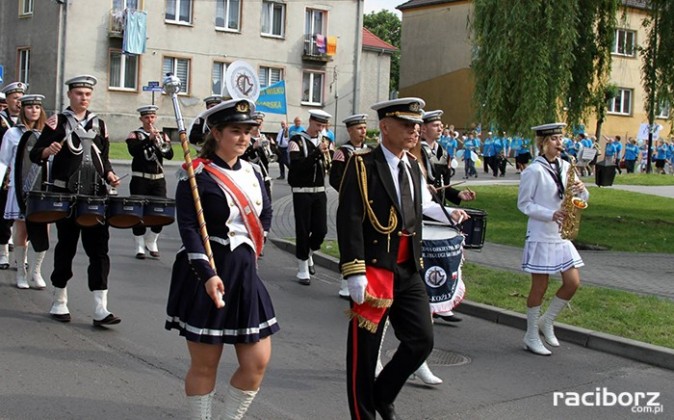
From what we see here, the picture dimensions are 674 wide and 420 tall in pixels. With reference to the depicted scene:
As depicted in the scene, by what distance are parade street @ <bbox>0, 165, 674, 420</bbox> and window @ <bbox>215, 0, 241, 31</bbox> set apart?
36.7 m

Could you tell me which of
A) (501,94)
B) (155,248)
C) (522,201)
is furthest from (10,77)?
(522,201)

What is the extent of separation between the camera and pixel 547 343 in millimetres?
8773

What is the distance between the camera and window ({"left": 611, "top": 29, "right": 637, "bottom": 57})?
20.2 meters

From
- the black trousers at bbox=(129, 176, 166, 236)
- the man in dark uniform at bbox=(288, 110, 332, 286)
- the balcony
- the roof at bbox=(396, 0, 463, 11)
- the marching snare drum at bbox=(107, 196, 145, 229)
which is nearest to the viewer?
the marching snare drum at bbox=(107, 196, 145, 229)

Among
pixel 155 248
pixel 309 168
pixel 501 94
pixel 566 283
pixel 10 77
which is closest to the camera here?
pixel 566 283

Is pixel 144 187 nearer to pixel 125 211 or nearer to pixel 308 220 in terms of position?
pixel 308 220

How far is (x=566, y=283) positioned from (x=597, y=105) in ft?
41.8

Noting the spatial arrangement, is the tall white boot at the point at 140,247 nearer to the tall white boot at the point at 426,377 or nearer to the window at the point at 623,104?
the tall white boot at the point at 426,377

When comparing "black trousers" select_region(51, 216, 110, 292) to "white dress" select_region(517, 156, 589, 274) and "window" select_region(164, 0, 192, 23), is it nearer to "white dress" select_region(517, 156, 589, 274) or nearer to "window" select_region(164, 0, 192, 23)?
"white dress" select_region(517, 156, 589, 274)

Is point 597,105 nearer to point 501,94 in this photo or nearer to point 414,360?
point 501,94

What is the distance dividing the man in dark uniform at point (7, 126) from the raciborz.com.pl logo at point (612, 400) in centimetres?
700

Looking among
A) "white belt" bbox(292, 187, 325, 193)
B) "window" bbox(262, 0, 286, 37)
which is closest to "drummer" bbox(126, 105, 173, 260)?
"white belt" bbox(292, 187, 325, 193)

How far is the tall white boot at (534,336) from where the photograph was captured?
8398 mm

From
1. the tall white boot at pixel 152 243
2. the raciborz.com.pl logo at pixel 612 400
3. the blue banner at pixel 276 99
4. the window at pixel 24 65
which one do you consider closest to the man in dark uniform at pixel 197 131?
→ the raciborz.com.pl logo at pixel 612 400
